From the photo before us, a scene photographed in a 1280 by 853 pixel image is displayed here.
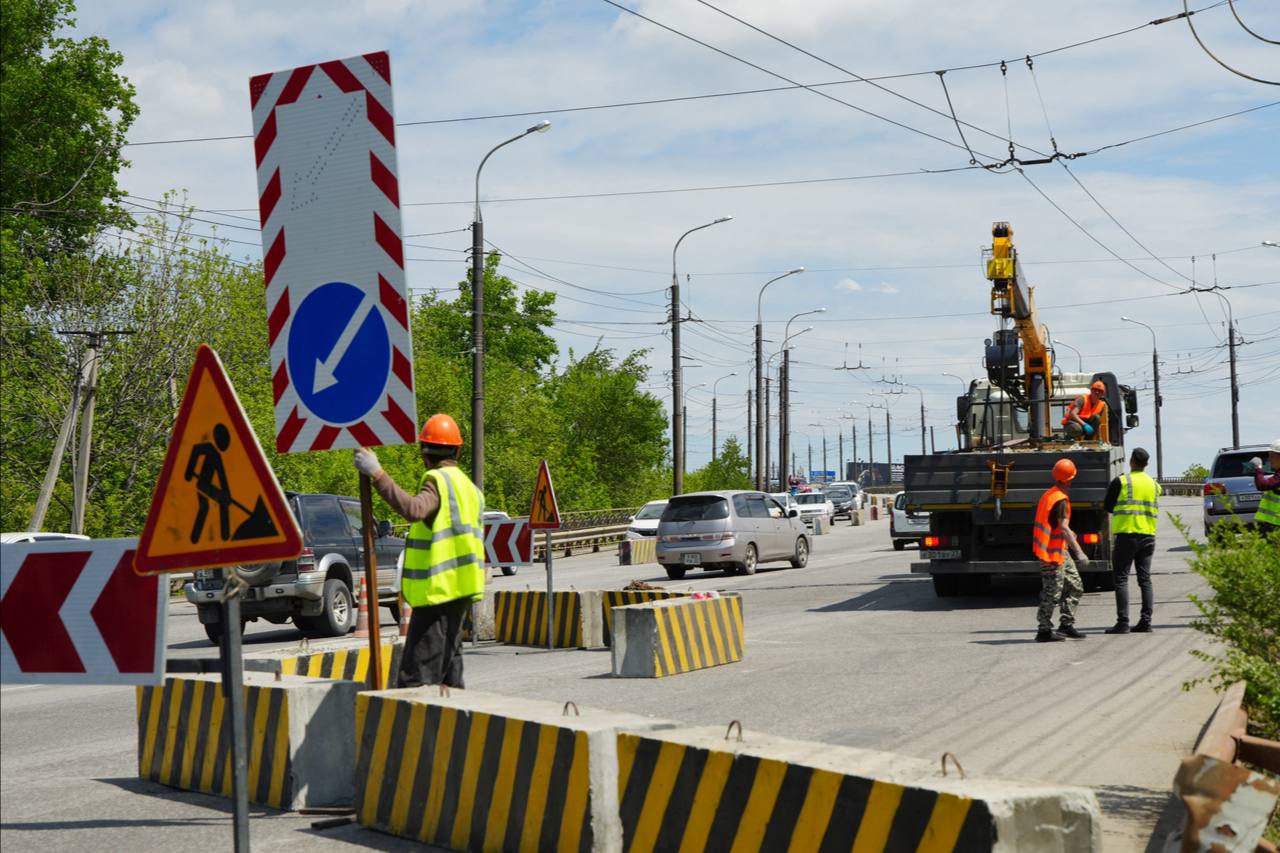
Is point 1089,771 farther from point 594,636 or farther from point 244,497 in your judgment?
point 594,636

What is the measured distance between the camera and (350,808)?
7414mm

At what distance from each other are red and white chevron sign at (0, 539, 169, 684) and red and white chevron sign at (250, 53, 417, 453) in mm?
2211

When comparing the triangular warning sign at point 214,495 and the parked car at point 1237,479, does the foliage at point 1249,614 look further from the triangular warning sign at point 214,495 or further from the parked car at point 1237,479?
the parked car at point 1237,479

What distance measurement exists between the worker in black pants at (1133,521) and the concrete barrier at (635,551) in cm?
2272

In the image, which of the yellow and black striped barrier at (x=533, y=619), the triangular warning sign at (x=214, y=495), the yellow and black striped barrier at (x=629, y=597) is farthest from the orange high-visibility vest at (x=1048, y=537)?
the triangular warning sign at (x=214, y=495)

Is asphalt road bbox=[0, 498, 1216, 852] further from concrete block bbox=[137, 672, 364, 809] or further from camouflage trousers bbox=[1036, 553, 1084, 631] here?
camouflage trousers bbox=[1036, 553, 1084, 631]

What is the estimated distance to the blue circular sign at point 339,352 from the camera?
22.4 feet

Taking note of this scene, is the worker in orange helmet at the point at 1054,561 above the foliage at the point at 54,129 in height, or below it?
below

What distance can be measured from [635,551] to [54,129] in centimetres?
2041

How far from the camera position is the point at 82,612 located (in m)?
4.51

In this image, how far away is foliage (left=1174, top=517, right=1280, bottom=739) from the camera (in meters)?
8.05

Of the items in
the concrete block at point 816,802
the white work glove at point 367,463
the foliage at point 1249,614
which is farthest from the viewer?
the foliage at point 1249,614

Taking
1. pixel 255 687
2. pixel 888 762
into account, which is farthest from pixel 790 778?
pixel 255 687

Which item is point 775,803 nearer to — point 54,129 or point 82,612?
point 82,612
